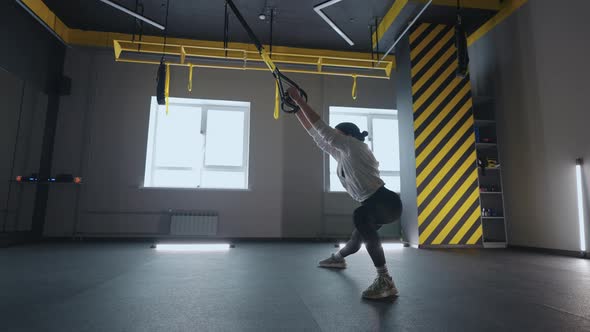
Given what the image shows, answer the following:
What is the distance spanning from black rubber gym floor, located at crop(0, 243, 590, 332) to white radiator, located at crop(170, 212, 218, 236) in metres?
2.18

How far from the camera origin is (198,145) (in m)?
6.16

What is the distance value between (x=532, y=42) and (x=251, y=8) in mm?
4147

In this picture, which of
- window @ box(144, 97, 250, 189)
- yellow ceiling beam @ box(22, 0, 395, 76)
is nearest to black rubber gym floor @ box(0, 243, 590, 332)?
window @ box(144, 97, 250, 189)

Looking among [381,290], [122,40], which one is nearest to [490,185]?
[381,290]

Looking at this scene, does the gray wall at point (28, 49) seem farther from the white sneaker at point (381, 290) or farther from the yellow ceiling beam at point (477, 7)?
the white sneaker at point (381, 290)

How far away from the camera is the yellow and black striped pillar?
4797mm

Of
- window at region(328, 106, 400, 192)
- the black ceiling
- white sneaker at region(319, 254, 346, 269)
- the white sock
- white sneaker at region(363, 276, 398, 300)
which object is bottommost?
white sneaker at region(319, 254, 346, 269)

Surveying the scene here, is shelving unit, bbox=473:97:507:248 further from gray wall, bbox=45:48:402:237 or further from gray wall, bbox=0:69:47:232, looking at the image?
gray wall, bbox=0:69:47:232

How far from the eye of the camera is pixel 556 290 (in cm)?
211

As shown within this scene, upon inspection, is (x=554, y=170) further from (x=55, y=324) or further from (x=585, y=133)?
(x=55, y=324)

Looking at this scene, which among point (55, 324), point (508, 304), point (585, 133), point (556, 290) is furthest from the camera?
point (585, 133)

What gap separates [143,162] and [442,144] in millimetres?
4992

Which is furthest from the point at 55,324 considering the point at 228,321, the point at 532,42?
the point at 532,42

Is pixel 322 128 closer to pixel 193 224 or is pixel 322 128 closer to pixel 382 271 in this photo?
pixel 382 271
